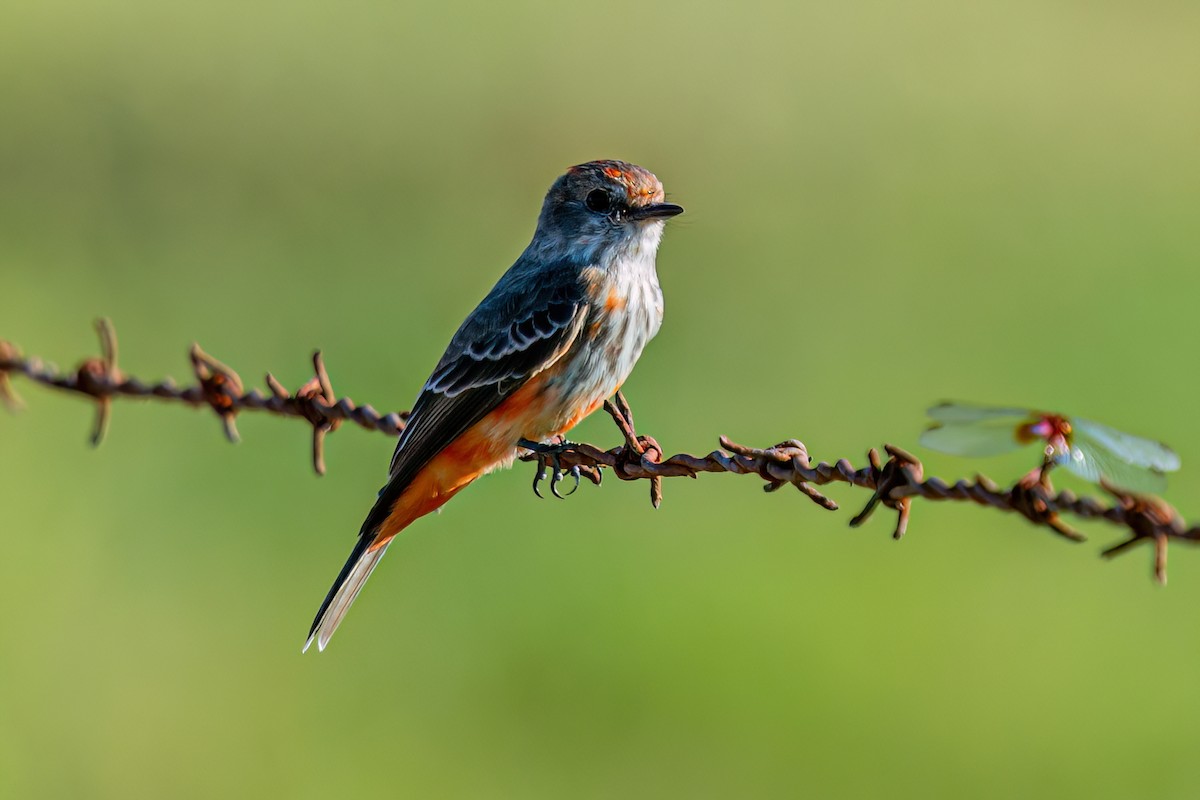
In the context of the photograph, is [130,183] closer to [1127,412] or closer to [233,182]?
[233,182]

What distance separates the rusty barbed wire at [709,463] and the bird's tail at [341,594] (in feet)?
1.82

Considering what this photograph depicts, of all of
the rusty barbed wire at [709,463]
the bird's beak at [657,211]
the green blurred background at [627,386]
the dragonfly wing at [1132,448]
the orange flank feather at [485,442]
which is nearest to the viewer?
the rusty barbed wire at [709,463]

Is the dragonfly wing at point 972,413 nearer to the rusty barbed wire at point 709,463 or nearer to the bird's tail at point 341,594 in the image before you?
the rusty barbed wire at point 709,463

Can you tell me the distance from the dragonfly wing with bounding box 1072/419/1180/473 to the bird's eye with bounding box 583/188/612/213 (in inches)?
122

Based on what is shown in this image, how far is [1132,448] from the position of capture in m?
2.76

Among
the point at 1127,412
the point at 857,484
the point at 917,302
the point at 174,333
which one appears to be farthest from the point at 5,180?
the point at 857,484

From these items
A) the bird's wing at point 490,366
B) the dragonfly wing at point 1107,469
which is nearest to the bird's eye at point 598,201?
the bird's wing at point 490,366

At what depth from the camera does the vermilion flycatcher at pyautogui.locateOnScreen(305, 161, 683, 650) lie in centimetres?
499

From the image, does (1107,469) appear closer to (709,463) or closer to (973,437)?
(973,437)

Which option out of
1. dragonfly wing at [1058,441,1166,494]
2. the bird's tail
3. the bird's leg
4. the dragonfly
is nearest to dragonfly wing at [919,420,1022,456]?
the dragonfly

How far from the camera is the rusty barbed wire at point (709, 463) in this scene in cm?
265

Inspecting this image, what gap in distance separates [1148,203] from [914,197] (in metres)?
1.82

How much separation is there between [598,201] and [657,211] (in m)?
0.29

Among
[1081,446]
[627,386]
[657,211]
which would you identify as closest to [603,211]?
[657,211]
